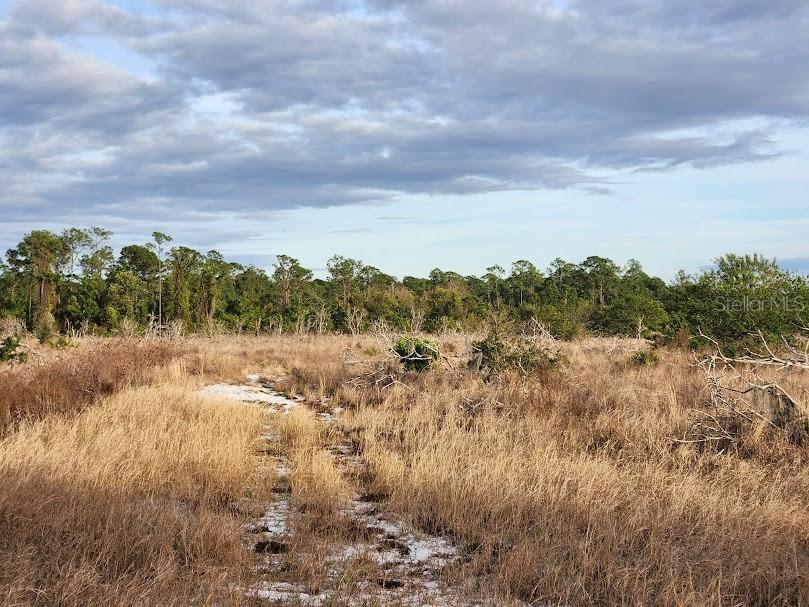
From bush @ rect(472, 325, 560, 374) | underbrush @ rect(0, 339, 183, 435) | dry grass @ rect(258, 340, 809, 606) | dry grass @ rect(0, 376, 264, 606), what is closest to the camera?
dry grass @ rect(0, 376, 264, 606)

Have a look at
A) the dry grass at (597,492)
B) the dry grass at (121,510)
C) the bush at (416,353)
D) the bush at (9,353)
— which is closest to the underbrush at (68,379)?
the bush at (9,353)

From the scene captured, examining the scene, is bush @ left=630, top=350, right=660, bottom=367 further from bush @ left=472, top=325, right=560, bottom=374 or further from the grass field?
the grass field

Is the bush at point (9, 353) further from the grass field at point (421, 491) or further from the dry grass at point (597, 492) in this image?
the dry grass at point (597, 492)

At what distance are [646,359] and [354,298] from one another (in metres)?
28.0

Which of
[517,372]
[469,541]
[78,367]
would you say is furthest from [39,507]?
[517,372]

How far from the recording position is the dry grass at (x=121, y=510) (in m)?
3.68

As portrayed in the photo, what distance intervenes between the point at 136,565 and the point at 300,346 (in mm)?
18432

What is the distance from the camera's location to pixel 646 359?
14672mm

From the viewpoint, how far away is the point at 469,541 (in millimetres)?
4844

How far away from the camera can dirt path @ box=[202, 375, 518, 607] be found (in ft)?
12.7

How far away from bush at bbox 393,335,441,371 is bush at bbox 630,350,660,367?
4.85m

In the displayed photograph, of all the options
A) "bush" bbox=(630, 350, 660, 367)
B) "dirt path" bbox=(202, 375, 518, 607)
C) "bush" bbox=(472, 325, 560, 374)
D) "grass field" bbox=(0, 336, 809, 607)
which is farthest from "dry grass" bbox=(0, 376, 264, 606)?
"bush" bbox=(630, 350, 660, 367)

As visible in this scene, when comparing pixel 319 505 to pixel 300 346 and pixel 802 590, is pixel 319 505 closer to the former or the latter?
pixel 802 590

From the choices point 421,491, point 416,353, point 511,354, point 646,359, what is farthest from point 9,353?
point 646,359
